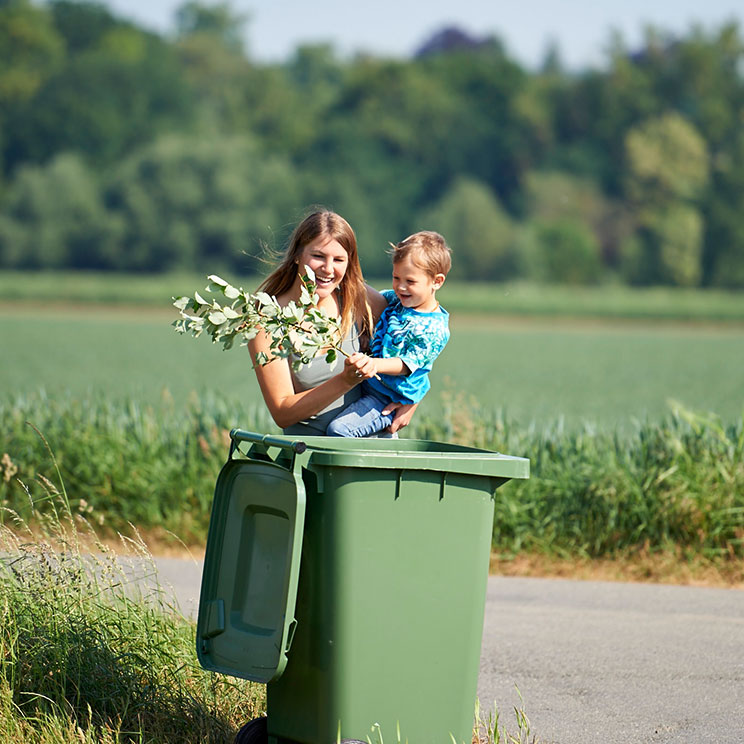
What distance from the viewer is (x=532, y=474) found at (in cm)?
725

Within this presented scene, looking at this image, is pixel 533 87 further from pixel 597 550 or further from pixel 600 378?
pixel 597 550

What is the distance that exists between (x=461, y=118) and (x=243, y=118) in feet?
51.9

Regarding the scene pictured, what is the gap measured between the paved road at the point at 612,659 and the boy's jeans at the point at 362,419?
1188 millimetres

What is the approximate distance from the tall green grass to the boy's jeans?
122 inches

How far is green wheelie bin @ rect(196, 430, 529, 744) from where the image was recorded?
309 centimetres

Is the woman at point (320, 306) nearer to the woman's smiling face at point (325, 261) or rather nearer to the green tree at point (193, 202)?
the woman's smiling face at point (325, 261)

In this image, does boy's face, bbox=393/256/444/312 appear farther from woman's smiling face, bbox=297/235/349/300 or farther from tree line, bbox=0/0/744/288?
tree line, bbox=0/0/744/288

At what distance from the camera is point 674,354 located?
1452 inches

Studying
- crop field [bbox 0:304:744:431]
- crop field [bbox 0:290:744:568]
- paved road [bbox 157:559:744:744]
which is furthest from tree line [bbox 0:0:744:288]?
paved road [bbox 157:559:744:744]

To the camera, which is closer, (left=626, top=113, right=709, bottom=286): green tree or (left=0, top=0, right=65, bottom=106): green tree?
(left=626, top=113, right=709, bottom=286): green tree

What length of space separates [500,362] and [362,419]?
30.5 meters

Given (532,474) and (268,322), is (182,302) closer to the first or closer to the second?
(268,322)

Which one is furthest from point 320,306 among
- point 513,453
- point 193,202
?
point 193,202

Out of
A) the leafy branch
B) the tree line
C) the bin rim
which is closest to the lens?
the bin rim
